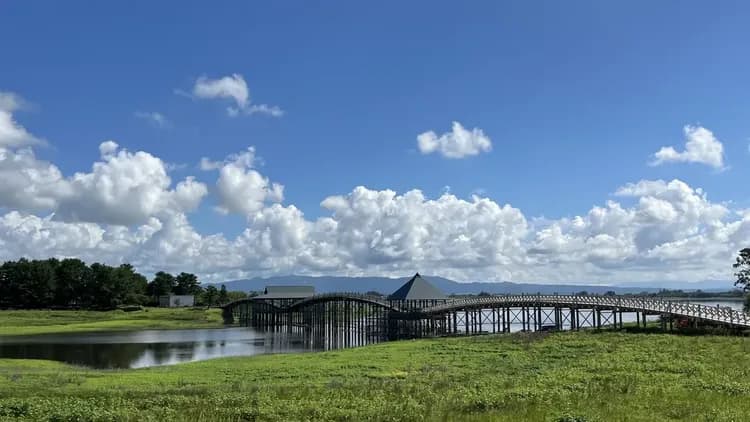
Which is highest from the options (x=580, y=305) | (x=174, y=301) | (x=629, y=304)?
(x=629, y=304)

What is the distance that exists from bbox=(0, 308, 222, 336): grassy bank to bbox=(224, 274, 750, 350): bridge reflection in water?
12.4 metres

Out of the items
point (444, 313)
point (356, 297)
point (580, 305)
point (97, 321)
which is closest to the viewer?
point (580, 305)

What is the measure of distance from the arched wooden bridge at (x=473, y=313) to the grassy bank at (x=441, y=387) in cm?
1049

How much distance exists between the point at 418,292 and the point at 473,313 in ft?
35.1

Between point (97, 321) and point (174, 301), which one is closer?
point (97, 321)

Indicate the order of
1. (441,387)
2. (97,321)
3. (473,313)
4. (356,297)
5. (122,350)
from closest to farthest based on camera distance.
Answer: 1. (441,387)
2. (122,350)
3. (473,313)
4. (356,297)
5. (97,321)

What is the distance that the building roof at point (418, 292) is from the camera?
275 ft

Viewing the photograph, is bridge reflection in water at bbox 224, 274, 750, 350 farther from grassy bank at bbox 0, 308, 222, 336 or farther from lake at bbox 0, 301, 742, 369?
grassy bank at bbox 0, 308, 222, 336

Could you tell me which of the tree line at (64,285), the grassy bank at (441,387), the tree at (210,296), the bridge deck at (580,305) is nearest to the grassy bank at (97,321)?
the tree line at (64,285)

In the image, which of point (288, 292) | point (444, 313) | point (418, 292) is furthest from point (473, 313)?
point (288, 292)

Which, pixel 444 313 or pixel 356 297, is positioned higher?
pixel 356 297

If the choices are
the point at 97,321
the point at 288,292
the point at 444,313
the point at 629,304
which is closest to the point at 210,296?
the point at 288,292

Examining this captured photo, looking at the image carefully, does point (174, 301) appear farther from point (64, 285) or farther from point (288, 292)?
point (288, 292)

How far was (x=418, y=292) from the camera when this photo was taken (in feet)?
279
